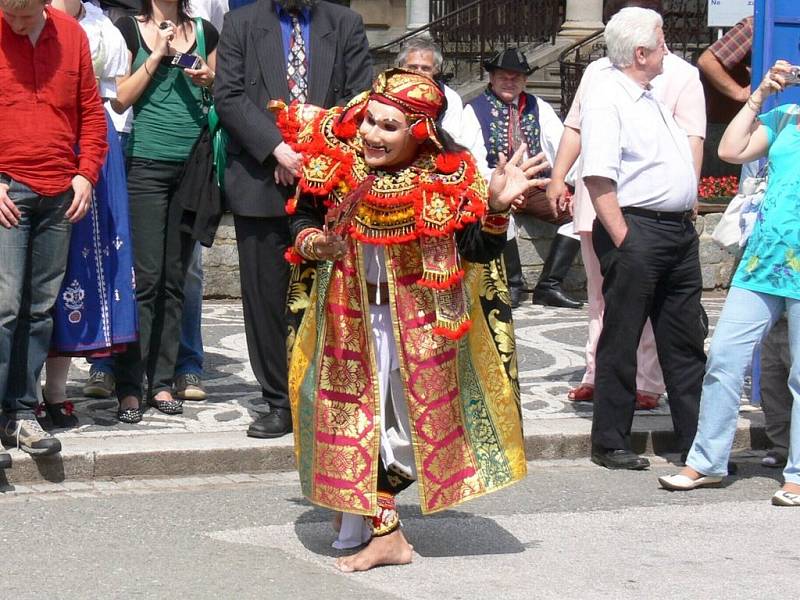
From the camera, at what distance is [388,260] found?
18.5 feet

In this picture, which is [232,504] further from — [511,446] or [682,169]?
[682,169]

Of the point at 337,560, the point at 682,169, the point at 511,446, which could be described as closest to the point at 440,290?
the point at 511,446

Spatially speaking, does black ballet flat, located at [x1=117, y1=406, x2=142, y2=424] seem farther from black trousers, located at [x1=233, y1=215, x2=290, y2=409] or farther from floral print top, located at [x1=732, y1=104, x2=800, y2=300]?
floral print top, located at [x1=732, y1=104, x2=800, y2=300]

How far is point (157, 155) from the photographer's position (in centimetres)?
793

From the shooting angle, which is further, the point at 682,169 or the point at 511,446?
the point at 682,169

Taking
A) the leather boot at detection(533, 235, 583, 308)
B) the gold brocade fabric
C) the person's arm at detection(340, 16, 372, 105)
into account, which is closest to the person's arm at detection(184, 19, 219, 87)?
the person's arm at detection(340, 16, 372, 105)

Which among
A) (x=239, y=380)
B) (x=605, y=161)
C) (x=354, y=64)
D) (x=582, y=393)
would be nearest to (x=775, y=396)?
(x=582, y=393)

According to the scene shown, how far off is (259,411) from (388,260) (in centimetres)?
267

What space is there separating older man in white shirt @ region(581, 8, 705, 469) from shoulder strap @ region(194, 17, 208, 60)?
1.94m

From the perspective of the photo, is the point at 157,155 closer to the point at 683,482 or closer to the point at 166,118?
the point at 166,118

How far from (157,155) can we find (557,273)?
517cm

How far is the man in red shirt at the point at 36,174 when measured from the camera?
22.2 ft

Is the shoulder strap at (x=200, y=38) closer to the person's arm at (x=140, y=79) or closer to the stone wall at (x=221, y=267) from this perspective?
the person's arm at (x=140, y=79)

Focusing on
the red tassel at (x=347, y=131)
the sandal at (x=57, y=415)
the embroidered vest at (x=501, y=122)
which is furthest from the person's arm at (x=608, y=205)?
the embroidered vest at (x=501, y=122)
